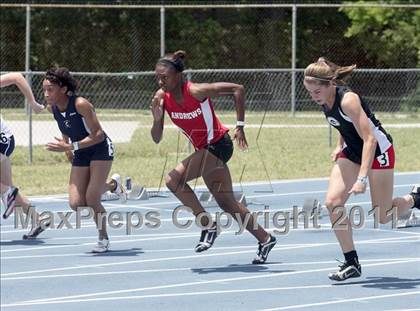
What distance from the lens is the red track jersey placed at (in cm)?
1129

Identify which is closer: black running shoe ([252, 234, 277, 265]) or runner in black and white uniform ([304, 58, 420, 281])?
runner in black and white uniform ([304, 58, 420, 281])

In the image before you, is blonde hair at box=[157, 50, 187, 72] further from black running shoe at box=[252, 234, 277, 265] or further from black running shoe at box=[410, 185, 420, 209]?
black running shoe at box=[410, 185, 420, 209]

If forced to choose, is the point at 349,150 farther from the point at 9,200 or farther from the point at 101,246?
the point at 9,200

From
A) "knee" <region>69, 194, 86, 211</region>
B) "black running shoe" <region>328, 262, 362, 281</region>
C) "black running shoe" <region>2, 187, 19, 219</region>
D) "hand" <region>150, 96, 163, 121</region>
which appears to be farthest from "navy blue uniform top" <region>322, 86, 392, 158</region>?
"black running shoe" <region>2, 187, 19, 219</region>

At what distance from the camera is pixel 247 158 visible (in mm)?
21906

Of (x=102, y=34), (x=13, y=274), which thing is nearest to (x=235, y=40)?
(x=102, y=34)

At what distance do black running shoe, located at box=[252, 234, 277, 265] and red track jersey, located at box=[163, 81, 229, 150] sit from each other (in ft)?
3.53

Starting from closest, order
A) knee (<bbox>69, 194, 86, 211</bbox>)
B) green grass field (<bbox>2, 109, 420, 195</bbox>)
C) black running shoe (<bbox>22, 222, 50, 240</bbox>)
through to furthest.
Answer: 1. knee (<bbox>69, 194, 86, 211</bbox>)
2. black running shoe (<bbox>22, 222, 50, 240</bbox>)
3. green grass field (<bbox>2, 109, 420, 195</bbox>)

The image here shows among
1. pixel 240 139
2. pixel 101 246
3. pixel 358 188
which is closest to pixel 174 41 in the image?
pixel 101 246

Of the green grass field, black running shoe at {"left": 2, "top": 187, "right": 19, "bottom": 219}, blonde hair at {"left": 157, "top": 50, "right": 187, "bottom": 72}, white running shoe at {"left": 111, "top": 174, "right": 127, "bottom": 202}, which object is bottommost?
the green grass field

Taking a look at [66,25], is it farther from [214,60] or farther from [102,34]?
[214,60]

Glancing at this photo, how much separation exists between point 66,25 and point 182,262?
26.8m

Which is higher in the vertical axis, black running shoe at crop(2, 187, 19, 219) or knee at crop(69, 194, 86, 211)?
knee at crop(69, 194, 86, 211)

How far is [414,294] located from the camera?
386 inches
